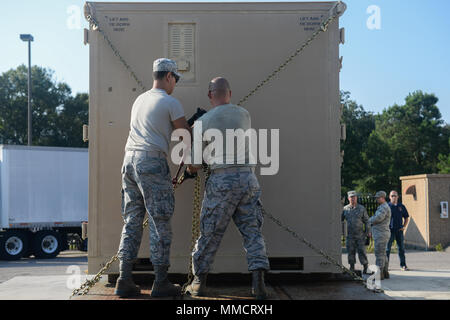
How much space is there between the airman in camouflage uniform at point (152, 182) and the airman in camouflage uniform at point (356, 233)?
6.00m

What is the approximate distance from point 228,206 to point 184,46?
158cm

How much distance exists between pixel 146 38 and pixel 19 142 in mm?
31925

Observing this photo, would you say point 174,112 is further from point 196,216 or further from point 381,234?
point 381,234

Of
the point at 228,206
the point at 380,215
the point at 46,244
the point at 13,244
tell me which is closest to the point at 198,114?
the point at 228,206

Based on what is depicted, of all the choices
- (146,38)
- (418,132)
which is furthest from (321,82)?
(418,132)

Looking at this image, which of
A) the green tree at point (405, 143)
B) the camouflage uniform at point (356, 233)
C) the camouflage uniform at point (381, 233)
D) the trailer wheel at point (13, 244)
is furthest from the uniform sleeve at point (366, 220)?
the green tree at point (405, 143)

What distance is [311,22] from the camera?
4.43 m

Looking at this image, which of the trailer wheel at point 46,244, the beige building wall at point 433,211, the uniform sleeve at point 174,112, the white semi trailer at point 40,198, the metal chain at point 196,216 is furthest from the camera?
the beige building wall at point 433,211

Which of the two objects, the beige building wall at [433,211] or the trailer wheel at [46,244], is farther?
the beige building wall at [433,211]

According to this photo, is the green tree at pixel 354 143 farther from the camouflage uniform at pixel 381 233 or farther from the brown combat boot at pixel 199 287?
the brown combat boot at pixel 199 287

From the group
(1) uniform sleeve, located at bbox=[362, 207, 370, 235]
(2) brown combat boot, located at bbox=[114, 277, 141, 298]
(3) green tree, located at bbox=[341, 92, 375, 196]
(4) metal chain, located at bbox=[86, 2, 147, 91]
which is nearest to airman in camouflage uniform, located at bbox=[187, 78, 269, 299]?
(2) brown combat boot, located at bbox=[114, 277, 141, 298]

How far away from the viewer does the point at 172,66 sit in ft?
13.1

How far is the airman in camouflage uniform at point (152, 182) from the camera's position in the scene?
3.70 m

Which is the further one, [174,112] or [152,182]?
[174,112]
